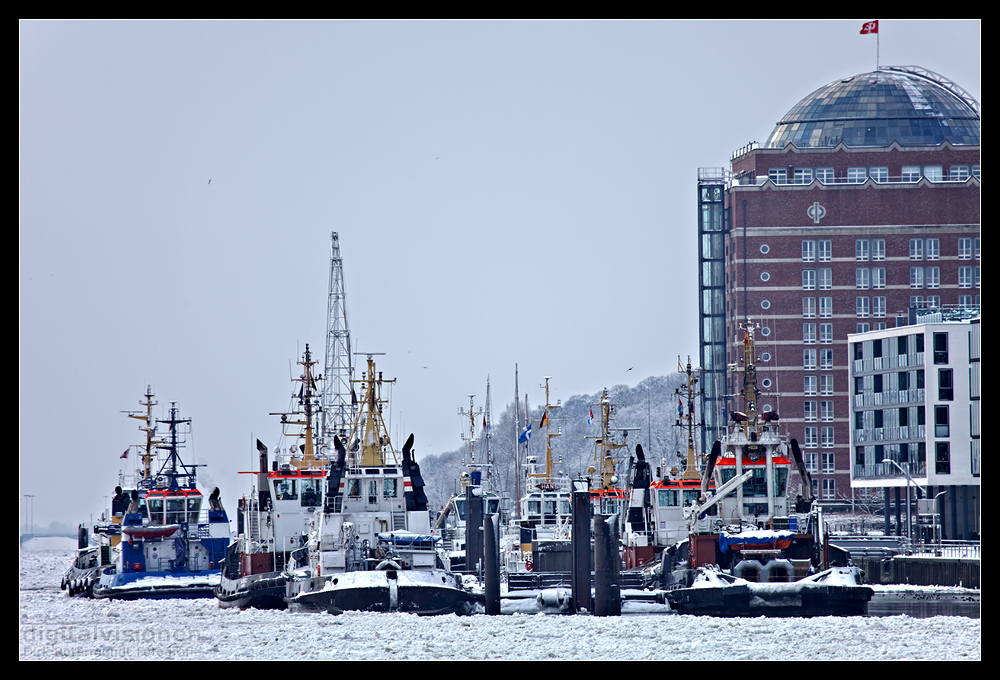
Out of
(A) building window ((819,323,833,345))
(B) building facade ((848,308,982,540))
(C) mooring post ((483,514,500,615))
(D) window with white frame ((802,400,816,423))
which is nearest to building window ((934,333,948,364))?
(B) building facade ((848,308,982,540))

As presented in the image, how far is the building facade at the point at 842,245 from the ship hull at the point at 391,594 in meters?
78.8

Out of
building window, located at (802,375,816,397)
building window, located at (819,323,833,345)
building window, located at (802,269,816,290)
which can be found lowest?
building window, located at (802,375,816,397)

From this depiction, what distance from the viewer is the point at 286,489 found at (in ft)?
256

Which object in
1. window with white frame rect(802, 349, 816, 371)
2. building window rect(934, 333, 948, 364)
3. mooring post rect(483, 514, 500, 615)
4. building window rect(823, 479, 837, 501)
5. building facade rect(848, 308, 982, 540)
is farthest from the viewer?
window with white frame rect(802, 349, 816, 371)

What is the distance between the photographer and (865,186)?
469 feet

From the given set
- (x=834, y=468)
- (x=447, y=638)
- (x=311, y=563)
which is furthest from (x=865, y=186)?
(x=447, y=638)

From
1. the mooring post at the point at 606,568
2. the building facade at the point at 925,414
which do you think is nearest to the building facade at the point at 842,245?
the building facade at the point at 925,414

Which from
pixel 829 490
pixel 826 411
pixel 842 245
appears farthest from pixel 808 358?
pixel 829 490

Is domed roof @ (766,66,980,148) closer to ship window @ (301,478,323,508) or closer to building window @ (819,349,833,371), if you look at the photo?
building window @ (819,349,833,371)

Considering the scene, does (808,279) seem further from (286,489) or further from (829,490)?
(286,489)

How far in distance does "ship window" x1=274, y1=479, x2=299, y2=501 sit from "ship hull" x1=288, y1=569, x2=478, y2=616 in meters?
11.9

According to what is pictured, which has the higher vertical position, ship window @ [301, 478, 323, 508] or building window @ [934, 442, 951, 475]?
building window @ [934, 442, 951, 475]

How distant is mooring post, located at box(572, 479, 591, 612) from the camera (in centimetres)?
6438

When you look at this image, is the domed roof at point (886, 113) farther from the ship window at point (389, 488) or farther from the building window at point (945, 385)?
the ship window at point (389, 488)
